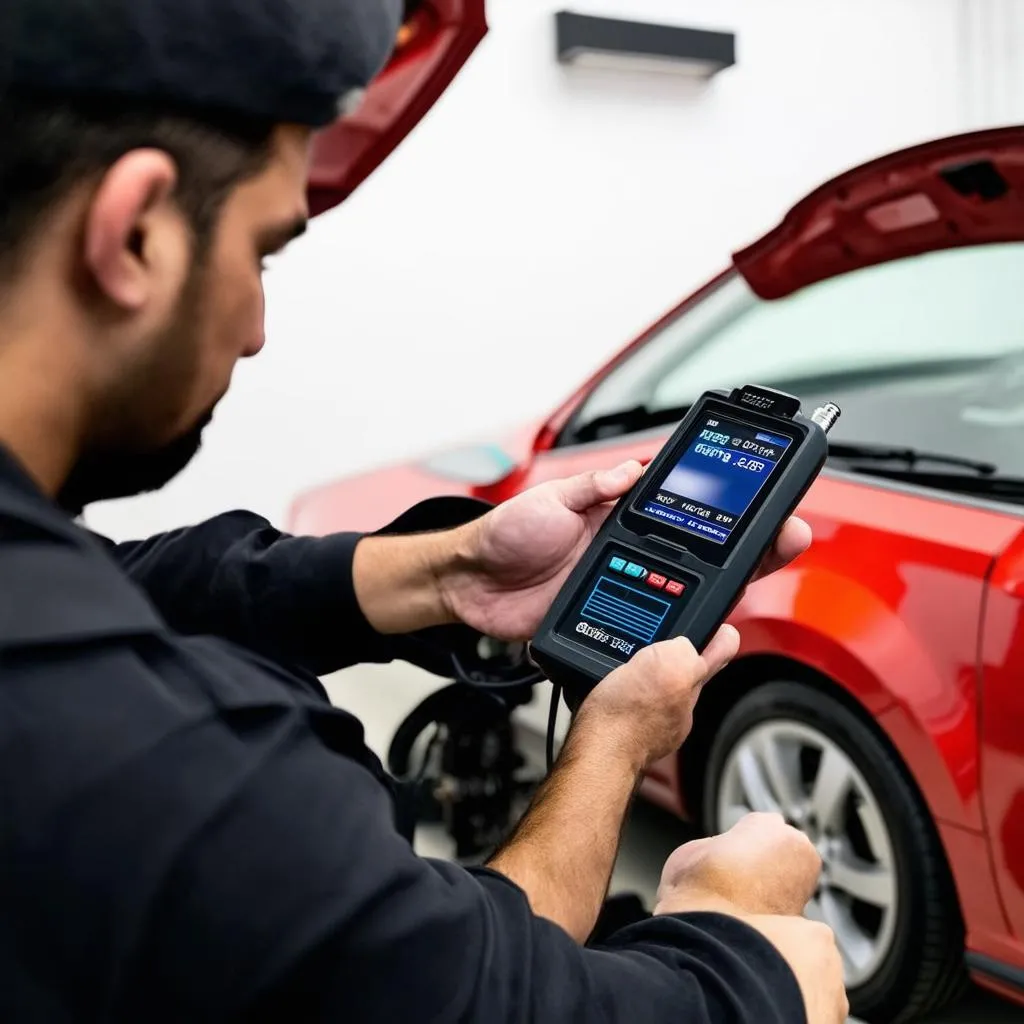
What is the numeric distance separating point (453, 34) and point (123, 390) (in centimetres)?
78

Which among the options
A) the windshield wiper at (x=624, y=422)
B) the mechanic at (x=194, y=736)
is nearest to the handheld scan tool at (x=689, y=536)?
the mechanic at (x=194, y=736)

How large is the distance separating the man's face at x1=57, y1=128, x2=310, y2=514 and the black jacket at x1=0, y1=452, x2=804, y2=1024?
0.42 ft

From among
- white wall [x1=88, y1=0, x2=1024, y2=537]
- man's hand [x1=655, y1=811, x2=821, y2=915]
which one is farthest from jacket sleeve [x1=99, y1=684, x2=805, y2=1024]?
white wall [x1=88, y1=0, x2=1024, y2=537]

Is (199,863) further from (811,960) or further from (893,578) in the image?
(893,578)

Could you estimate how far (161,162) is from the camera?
592 millimetres

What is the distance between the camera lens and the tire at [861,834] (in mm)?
1661

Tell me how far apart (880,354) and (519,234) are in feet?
8.37

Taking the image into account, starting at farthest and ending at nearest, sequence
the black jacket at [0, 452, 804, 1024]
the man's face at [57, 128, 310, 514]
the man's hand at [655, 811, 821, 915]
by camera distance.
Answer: the man's hand at [655, 811, 821, 915], the man's face at [57, 128, 310, 514], the black jacket at [0, 452, 804, 1024]

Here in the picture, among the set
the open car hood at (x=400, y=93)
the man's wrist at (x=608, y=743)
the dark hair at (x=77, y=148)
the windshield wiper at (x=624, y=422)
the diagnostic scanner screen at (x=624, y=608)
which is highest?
the open car hood at (x=400, y=93)

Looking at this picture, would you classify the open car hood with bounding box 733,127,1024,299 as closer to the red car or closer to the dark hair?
the red car

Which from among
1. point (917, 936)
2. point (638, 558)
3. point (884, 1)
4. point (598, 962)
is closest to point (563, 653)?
point (638, 558)

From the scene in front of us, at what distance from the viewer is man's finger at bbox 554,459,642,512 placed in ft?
3.91

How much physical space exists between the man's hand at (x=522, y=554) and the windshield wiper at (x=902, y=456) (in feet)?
2.39

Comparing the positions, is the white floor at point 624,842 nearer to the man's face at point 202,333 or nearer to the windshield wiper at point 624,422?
the windshield wiper at point 624,422
